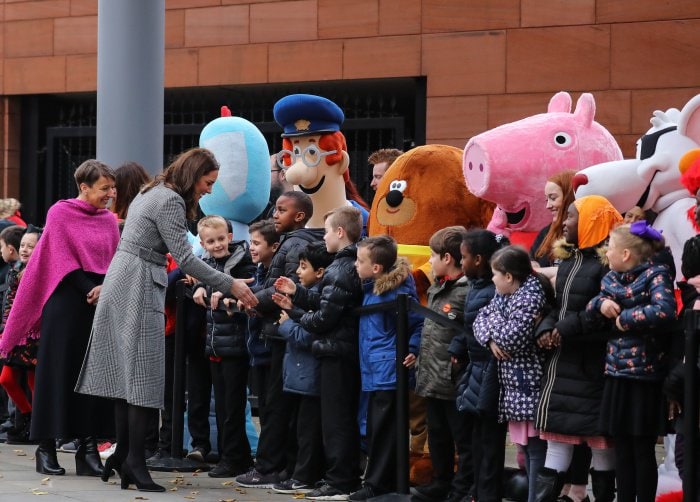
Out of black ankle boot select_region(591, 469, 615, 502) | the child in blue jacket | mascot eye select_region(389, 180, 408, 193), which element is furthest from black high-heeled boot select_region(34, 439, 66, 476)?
black ankle boot select_region(591, 469, 615, 502)

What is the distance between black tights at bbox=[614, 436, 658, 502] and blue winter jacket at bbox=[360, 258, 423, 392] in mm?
1463

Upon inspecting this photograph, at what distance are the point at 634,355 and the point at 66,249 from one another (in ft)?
12.6

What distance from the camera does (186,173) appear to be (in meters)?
8.34

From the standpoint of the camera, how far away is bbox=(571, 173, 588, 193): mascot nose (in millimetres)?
8016

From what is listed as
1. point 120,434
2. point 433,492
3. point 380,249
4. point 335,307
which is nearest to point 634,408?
point 433,492

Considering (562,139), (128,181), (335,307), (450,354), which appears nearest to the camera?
(450,354)

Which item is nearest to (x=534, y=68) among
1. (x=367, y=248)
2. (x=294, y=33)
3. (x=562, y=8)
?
(x=562, y=8)

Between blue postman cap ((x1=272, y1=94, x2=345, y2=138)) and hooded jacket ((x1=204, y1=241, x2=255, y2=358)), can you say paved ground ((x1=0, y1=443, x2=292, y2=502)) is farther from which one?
blue postman cap ((x1=272, y1=94, x2=345, y2=138))

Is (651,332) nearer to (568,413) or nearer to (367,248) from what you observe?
(568,413)

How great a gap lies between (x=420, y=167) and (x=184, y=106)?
10177 mm

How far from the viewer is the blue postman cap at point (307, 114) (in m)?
9.77

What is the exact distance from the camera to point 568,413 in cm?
695

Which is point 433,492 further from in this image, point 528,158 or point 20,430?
point 20,430

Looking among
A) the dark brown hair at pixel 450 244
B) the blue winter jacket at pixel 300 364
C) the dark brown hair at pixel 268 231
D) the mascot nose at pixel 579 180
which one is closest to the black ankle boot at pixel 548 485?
the dark brown hair at pixel 450 244
